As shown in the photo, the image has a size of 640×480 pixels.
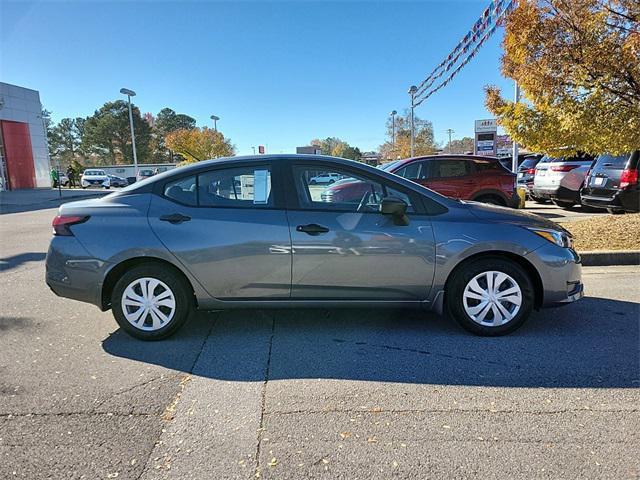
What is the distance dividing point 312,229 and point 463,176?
6.92 metres

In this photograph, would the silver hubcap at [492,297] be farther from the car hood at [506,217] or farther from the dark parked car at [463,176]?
the dark parked car at [463,176]

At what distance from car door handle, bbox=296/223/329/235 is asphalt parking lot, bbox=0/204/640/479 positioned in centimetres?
95

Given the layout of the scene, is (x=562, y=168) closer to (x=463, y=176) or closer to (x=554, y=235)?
(x=463, y=176)

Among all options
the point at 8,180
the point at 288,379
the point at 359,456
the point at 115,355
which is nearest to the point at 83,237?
the point at 115,355

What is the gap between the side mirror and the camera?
3770mm

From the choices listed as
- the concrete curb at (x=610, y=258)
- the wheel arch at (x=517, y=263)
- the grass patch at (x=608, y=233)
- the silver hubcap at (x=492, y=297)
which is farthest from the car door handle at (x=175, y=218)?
the grass patch at (x=608, y=233)

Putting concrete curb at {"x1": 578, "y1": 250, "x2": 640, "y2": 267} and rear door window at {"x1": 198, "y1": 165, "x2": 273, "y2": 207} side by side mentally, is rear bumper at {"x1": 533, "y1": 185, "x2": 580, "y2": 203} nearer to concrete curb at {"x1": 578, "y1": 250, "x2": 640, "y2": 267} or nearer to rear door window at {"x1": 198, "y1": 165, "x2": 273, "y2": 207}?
concrete curb at {"x1": 578, "y1": 250, "x2": 640, "y2": 267}

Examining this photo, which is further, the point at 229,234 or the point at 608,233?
the point at 608,233

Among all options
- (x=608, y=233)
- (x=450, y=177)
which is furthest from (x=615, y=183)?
(x=450, y=177)

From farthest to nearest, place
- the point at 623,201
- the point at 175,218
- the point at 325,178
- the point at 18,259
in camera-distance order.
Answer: the point at 623,201 → the point at 18,259 → the point at 325,178 → the point at 175,218

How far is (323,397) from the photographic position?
3006mm

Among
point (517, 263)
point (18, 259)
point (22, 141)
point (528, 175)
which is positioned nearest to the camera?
point (517, 263)

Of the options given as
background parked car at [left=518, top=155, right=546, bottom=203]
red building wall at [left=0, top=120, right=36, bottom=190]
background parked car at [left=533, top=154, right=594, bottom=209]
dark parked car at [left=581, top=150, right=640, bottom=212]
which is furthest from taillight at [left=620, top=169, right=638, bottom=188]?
red building wall at [left=0, top=120, right=36, bottom=190]

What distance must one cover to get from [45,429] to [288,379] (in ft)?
5.05
